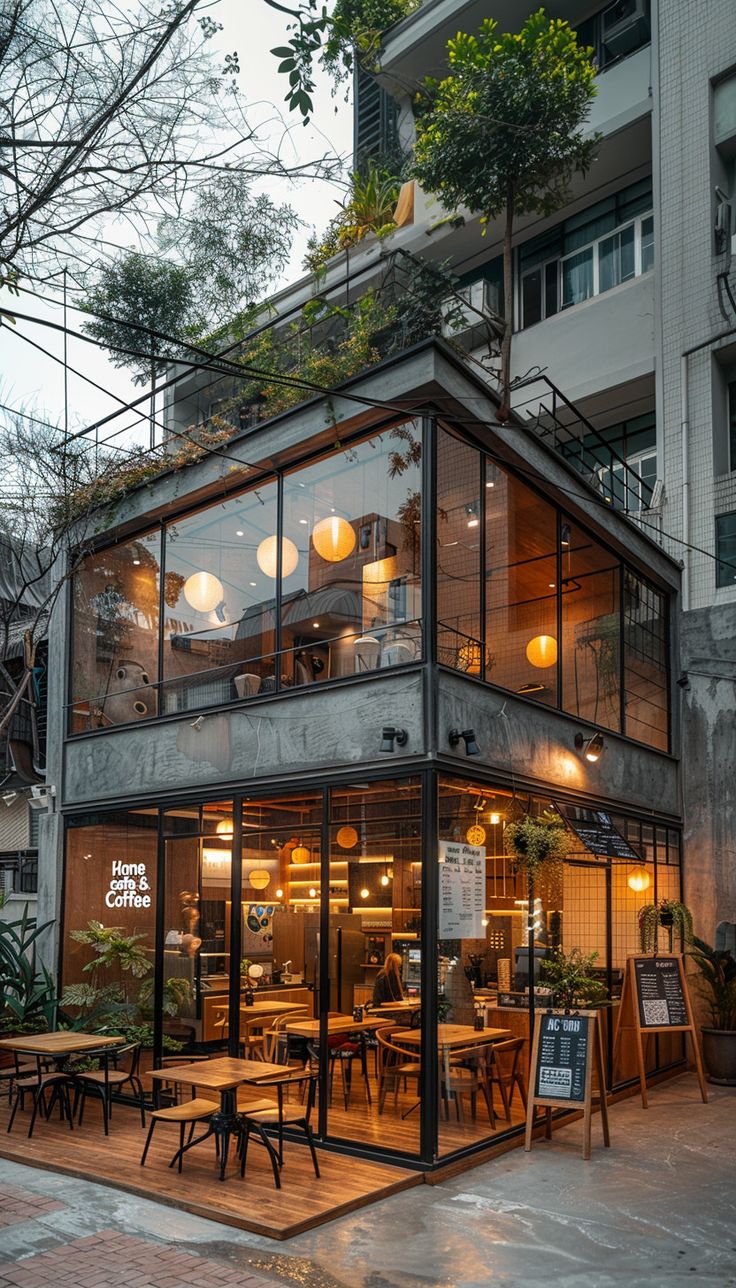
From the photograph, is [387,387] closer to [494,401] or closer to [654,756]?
[494,401]

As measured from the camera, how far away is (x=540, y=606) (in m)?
11.4

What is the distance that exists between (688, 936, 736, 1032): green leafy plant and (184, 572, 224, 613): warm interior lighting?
7.10 meters

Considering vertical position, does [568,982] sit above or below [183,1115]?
above

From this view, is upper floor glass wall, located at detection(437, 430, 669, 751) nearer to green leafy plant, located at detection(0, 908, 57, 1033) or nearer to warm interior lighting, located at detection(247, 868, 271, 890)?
warm interior lighting, located at detection(247, 868, 271, 890)

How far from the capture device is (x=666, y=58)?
635 inches

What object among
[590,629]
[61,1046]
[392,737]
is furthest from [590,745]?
[61,1046]

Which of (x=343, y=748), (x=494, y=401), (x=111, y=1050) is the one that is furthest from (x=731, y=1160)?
(x=494, y=401)

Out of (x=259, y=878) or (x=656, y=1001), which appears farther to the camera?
(x=656, y=1001)

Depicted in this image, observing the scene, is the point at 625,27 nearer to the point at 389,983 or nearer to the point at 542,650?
the point at 542,650

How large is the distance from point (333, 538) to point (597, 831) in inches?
170

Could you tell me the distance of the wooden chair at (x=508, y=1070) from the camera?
9.40 m

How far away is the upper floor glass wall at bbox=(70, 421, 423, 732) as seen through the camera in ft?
31.1

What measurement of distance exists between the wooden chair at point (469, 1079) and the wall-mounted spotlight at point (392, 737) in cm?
253

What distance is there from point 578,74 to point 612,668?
7235 mm
